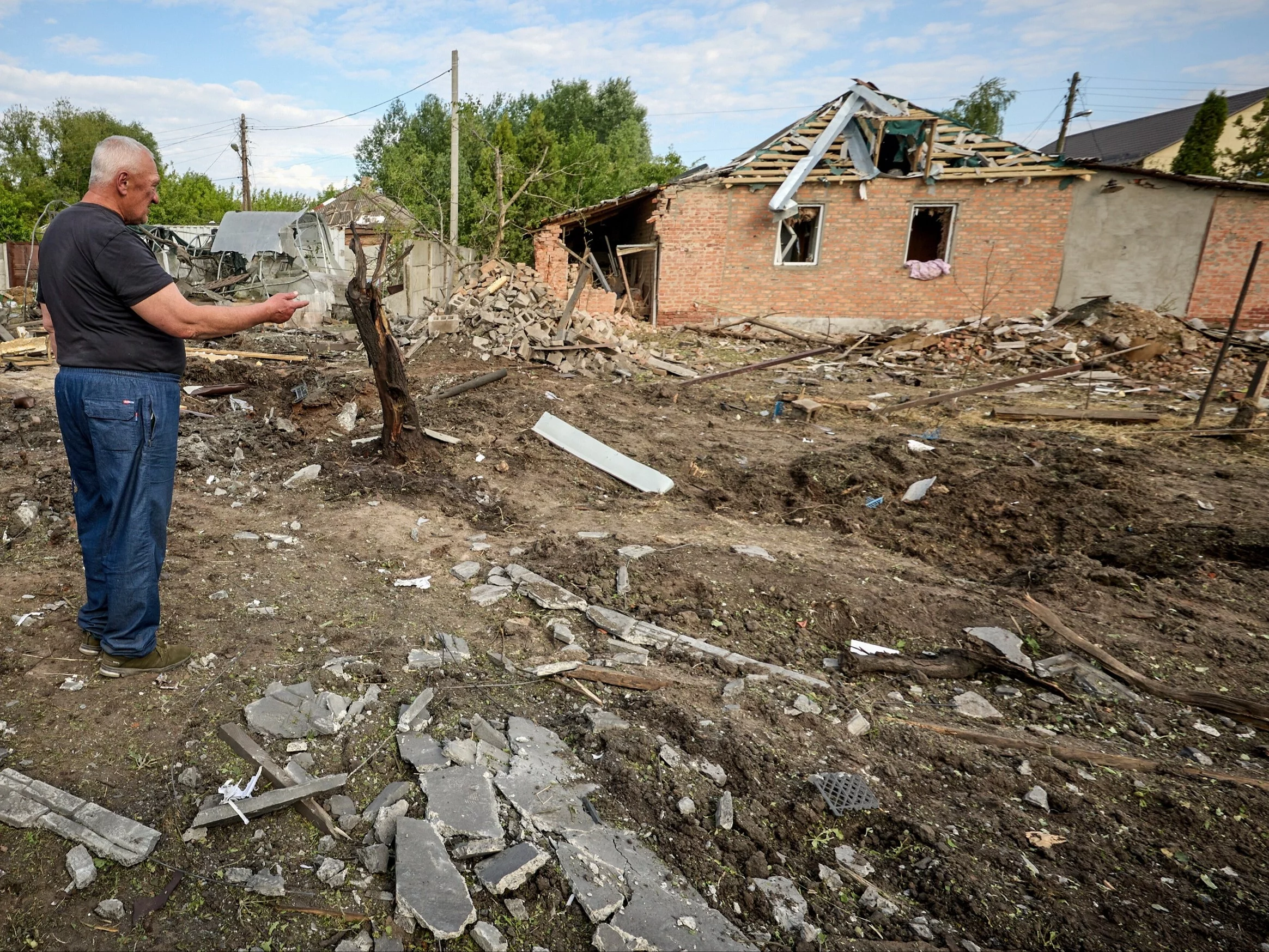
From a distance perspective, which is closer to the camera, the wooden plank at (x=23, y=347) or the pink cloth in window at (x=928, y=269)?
the wooden plank at (x=23, y=347)

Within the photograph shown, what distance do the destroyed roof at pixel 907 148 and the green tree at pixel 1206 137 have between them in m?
12.6

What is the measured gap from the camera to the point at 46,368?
1056 cm

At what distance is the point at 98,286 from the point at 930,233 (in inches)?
726

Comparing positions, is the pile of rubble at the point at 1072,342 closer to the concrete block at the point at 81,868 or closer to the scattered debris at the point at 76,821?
the scattered debris at the point at 76,821

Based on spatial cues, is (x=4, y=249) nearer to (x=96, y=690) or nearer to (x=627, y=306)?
(x=627, y=306)

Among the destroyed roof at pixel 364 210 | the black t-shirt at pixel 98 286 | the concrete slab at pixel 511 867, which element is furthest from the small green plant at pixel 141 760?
the destroyed roof at pixel 364 210

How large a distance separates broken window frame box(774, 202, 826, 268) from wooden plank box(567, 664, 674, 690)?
13.7m

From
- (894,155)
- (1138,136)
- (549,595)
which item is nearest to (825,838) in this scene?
(549,595)

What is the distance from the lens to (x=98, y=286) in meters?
2.44

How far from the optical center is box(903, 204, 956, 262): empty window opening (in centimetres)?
1481

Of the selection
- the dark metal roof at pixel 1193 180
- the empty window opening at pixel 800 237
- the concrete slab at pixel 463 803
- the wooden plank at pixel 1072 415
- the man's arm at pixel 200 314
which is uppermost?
the dark metal roof at pixel 1193 180

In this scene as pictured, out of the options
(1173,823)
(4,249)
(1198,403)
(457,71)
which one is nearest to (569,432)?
(1173,823)

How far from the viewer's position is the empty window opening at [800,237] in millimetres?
14930

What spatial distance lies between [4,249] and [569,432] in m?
29.2
